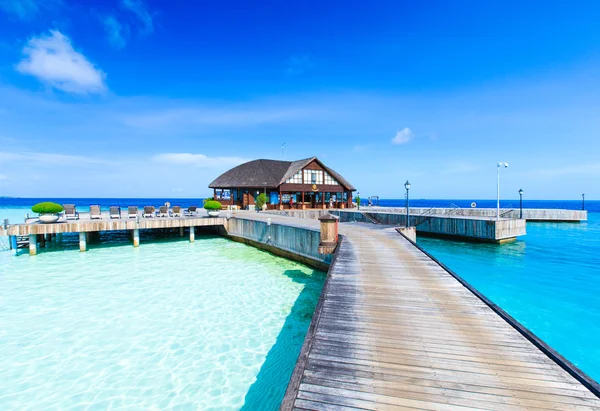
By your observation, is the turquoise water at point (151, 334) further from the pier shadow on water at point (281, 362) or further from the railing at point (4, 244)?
the railing at point (4, 244)

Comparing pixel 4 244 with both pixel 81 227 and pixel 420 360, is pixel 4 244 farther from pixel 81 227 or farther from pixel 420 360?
pixel 420 360

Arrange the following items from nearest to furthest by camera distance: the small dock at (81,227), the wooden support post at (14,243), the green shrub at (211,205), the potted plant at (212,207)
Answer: the small dock at (81,227), the wooden support post at (14,243), the green shrub at (211,205), the potted plant at (212,207)

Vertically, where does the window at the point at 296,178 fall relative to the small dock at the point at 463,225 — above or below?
above

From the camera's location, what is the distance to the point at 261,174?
33.9 metres

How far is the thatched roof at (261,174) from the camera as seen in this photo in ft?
107

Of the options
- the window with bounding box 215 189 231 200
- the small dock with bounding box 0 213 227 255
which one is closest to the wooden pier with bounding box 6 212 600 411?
the small dock with bounding box 0 213 227 255

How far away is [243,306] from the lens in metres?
9.16

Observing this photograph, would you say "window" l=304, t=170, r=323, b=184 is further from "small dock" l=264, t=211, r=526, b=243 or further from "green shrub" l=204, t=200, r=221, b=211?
"green shrub" l=204, t=200, r=221, b=211

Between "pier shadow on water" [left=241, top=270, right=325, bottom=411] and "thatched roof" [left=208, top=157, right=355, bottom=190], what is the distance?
77.4 feet

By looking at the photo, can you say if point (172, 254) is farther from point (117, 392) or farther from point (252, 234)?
point (117, 392)

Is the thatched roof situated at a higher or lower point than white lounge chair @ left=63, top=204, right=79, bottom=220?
higher

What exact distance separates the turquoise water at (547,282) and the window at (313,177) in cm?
1510

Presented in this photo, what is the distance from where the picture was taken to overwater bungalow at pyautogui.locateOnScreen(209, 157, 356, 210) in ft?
107

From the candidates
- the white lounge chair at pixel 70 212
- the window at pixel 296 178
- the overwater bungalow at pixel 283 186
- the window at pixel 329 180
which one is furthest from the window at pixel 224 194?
the white lounge chair at pixel 70 212
